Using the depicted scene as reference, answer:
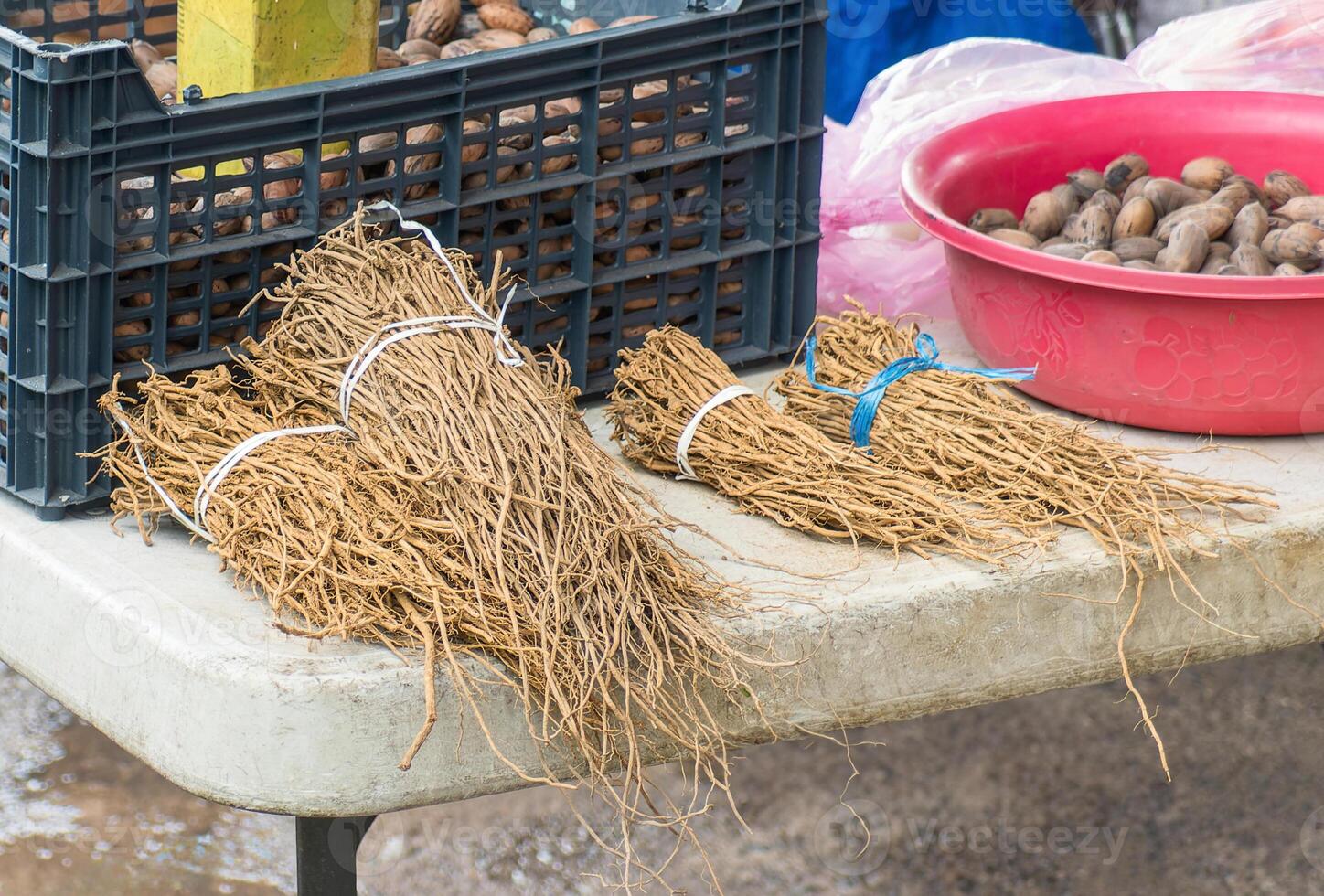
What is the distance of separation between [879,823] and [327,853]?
1.37 meters

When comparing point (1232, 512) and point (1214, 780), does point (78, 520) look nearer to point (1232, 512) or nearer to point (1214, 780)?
point (1232, 512)

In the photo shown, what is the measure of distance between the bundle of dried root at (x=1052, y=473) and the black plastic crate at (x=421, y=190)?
378mm

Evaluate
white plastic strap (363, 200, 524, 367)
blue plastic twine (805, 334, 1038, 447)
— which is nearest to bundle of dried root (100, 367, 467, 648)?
white plastic strap (363, 200, 524, 367)

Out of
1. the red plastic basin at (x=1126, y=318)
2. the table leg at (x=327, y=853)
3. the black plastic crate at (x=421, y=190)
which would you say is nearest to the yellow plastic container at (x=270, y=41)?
the black plastic crate at (x=421, y=190)

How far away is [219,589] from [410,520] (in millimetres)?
276

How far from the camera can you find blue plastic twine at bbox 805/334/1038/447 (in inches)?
85.9

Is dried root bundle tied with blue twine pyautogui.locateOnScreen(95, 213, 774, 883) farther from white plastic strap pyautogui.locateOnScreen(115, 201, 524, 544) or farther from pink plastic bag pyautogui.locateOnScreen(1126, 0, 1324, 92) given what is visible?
pink plastic bag pyautogui.locateOnScreen(1126, 0, 1324, 92)

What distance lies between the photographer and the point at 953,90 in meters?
3.14

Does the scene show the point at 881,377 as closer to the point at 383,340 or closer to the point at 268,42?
the point at 383,340

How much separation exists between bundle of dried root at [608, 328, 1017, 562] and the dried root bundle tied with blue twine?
0.19 m

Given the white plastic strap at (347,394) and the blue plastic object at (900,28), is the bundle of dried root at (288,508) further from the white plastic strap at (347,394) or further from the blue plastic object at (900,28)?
the blue plastic object at (900,28)

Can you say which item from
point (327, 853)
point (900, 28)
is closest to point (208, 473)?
point (327, 853)

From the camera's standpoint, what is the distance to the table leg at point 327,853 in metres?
1.90

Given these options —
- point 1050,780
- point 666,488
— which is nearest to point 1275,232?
point 666,488
